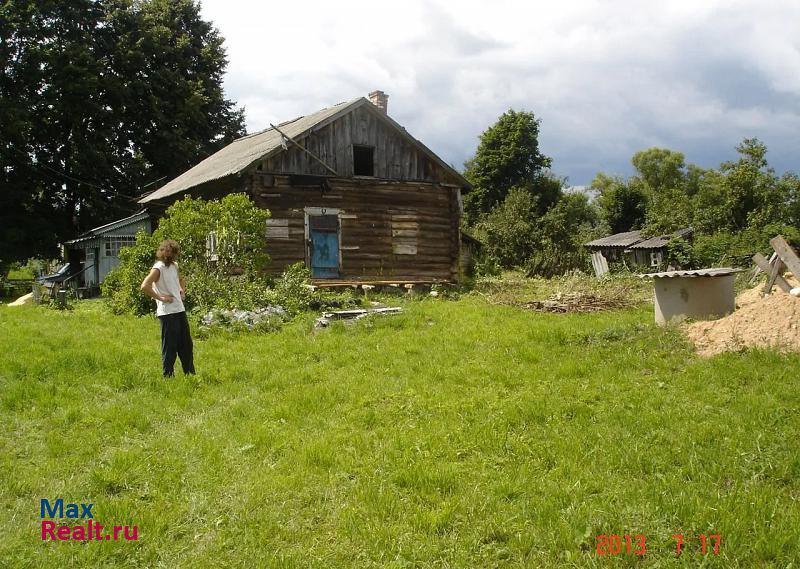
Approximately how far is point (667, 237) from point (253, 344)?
23.5 m

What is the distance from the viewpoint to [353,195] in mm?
18828

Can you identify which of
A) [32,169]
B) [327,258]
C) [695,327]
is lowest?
[695,327]

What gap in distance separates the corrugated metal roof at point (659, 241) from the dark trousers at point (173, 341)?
23.8m

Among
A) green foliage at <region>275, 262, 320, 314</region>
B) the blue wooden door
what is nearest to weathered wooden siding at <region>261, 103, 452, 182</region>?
the blue wooden door

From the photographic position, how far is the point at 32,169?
27875 millimetres

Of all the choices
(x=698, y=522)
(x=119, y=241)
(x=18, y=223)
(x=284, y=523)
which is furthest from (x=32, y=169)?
(x=698, y=522)

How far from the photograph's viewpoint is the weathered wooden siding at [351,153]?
58.4ft

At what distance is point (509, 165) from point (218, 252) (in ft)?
97.6

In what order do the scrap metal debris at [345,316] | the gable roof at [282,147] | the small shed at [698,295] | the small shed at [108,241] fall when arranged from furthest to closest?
1. the small shed at [108,241]
2. the gable roof at [282,147]
3. the scrap metal debris at [345,316]
4. the small shed at [698,295]

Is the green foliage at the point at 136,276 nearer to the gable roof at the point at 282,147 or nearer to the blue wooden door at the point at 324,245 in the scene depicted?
the gable roof at the point at 282,147

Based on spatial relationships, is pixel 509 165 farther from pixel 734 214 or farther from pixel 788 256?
pixel 788 256

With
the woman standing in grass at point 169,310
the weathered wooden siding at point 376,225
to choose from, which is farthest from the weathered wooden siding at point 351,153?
the woman standing in grass at point 169,310

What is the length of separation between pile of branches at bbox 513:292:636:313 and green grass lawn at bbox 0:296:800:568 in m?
4.54

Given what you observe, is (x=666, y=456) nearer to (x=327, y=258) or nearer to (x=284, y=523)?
(x=284, y=523)
